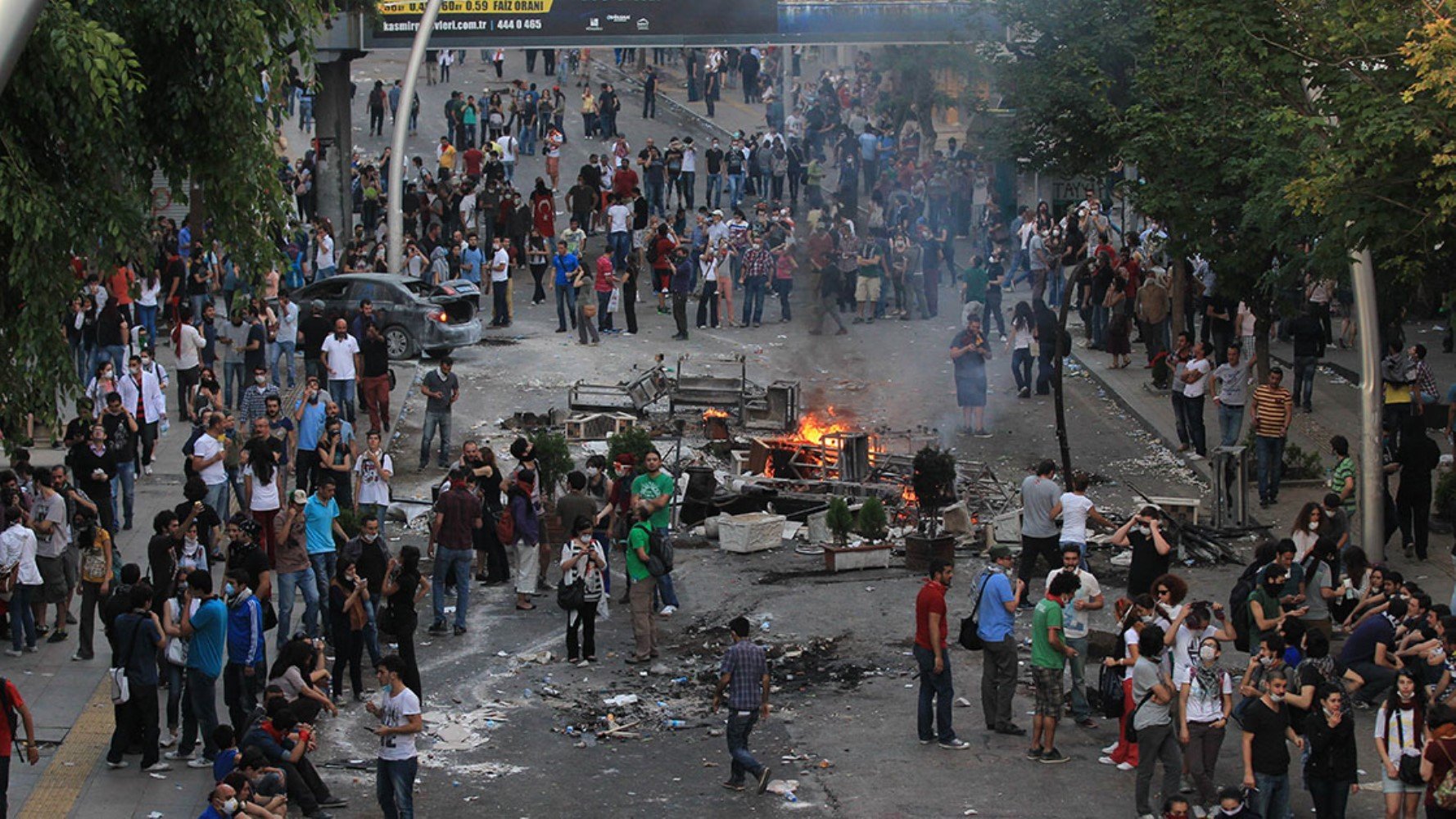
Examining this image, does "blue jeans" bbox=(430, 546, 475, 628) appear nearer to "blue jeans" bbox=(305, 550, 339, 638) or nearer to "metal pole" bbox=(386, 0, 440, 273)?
"blue jeans" bbox=(305, 550, 339, 638)

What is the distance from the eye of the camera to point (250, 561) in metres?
14.1

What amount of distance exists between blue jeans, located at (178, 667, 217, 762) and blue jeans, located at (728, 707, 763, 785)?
350 centimetres

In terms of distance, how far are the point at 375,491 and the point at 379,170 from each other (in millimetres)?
22654

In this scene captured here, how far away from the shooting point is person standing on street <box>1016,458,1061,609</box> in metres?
16.8

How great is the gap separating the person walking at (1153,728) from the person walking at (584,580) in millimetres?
4960

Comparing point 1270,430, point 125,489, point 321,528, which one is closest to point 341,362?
point 125,489

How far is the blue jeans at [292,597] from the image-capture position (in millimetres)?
15578

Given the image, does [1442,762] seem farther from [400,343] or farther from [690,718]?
[400,343]

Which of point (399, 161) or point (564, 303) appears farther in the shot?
point (564, 303)

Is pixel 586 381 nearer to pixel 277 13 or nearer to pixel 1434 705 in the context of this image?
pixel 277 13

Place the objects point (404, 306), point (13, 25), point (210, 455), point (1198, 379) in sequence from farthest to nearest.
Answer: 1. point (404, 306)
2. point (1198, 379)
3. point (210, 455)
4. point (13, 25)

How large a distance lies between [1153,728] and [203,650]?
20.7 feet

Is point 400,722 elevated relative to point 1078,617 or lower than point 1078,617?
lower

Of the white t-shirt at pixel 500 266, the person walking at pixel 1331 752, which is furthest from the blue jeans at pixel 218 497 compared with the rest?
the white t-shirt at pixel 500 266
